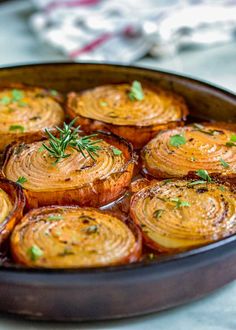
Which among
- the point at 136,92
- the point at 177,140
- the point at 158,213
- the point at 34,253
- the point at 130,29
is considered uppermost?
the point at 130,29

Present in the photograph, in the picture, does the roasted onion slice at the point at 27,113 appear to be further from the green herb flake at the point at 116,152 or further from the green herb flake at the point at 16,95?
the green herb flake at the point at 116,152

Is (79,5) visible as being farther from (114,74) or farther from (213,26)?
(114,74)

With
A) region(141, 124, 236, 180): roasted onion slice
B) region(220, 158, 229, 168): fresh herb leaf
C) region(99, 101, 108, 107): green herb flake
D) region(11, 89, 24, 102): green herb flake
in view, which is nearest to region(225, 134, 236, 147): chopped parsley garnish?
Answer: region(141, 124, 236, 180): roasted onion slice

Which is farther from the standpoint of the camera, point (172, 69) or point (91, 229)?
point (172, 69)

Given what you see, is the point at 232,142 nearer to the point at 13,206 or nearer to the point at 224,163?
the point at 224,163

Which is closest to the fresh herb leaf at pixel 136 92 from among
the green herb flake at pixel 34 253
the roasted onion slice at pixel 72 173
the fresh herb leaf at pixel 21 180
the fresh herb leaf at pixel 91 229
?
the roasted onion slice at pixel 72 173

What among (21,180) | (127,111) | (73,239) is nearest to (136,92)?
(127,111)

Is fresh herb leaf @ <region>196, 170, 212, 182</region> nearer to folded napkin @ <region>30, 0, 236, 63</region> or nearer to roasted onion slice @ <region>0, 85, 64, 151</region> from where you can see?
roasted onion slice @ <region>0, 85, 64, 151</region>
